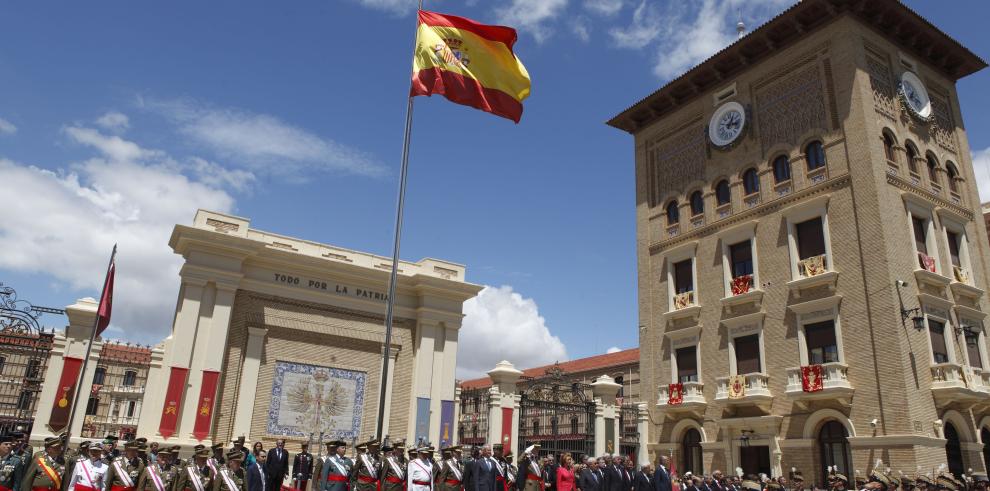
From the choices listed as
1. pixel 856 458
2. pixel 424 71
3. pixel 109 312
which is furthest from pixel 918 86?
pixel 109 312

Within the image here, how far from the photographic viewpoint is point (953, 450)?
21234mm

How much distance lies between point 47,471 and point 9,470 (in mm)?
481

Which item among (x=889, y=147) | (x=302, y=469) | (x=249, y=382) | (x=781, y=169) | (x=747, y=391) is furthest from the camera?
(x=781, y=169)

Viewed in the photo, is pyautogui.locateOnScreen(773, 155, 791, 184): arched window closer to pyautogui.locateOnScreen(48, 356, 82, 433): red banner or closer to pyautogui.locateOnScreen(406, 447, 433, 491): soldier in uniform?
pyautogui.locateOnScreen(406, 447, 433, 491): soldier in uniform

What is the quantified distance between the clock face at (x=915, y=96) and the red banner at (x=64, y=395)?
29324mm

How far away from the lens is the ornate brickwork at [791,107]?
25.2 metres

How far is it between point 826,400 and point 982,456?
16.3 ft

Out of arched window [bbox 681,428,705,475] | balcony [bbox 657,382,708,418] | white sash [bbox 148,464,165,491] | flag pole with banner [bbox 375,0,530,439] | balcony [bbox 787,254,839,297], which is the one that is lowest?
white sash [bbox 148,464,165,491]

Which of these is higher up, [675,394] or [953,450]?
[675,394]

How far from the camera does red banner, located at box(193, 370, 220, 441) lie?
20016mm

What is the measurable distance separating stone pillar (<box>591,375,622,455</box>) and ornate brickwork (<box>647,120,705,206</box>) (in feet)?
33.7

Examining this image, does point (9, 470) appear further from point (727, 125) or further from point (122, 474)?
point (727, 125)

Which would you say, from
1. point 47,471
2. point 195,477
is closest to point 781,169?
point 195,477

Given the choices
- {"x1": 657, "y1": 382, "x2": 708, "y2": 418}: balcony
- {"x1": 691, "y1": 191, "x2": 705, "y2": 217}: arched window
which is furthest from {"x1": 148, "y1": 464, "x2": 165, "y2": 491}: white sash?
{"x1": 691, "y1": 191, "x2": 705, "y2": 217}: arched window
